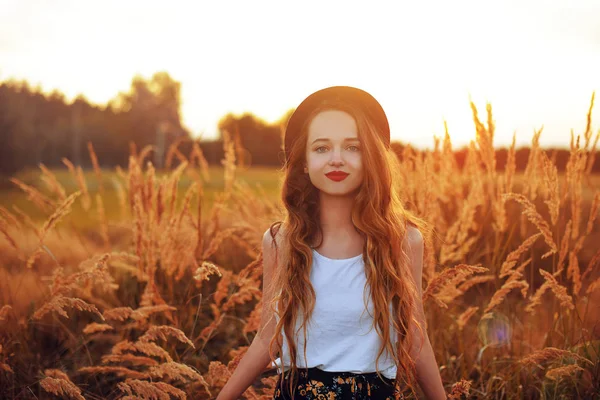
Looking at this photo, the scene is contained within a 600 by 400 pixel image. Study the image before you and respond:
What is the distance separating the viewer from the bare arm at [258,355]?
1.91m

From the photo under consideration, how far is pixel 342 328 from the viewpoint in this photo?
186cm

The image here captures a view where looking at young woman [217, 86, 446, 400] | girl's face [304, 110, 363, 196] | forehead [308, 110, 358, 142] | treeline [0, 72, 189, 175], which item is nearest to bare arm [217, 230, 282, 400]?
young woman [217, 86, 446, 400]

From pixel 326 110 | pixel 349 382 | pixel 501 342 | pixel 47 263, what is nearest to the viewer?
pixel 349 382

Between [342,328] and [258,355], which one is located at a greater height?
[342,328]

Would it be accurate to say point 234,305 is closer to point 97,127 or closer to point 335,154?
point 335,154

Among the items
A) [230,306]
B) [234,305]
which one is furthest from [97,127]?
[230,306]

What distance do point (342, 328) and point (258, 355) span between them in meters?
0.32

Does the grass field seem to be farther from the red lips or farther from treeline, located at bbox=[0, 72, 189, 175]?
treeline, located at bbox=[0, 72, 189, 175]

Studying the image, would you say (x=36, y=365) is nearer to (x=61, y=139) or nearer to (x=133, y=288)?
(x=133, y=288)

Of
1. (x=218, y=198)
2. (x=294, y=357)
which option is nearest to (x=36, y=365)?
(x=218, y=198)

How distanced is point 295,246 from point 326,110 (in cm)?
49

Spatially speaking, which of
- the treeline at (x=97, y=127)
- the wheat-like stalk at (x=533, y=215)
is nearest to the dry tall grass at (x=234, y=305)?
the wheat-like stalk at (x=533, y=215)

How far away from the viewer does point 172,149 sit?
12.2 feet

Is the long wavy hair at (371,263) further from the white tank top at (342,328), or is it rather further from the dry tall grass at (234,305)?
the dry tall grass at (234,305)
